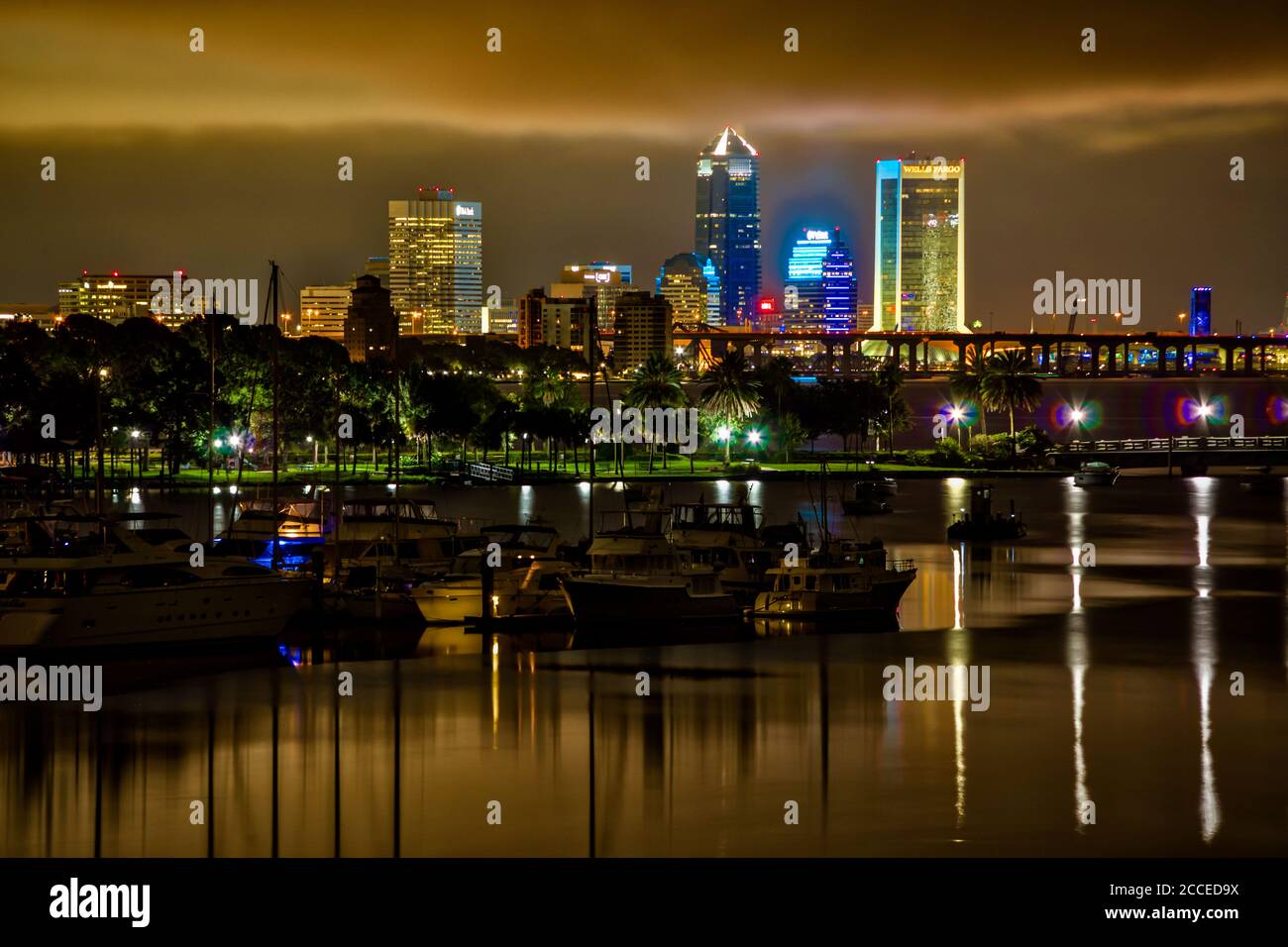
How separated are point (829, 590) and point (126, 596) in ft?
58.4

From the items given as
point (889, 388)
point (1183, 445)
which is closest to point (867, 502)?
point (889, 388)

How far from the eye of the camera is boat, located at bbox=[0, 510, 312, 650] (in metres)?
35.3

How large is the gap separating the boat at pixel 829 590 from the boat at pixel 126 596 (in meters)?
12.5

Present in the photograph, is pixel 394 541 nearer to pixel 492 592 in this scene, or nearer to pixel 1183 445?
pixel 492 592

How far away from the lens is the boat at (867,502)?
84125 mm

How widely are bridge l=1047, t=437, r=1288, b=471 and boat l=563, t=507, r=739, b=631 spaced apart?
91566 millimetres

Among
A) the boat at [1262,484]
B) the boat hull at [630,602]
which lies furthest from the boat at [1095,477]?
the boat hull at [630,602]

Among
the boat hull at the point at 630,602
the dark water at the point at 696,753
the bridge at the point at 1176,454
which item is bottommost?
the dark water at the point at 696,753

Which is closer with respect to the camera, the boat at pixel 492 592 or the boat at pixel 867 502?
the boat at pixel 492 592

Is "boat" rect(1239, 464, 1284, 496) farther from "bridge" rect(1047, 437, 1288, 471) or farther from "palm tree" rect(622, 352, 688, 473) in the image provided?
"palm tree" rect(622, 352, 688, 473)

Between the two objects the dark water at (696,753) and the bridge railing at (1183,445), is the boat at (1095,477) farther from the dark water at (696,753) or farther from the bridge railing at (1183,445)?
the dark water at (696,753)
